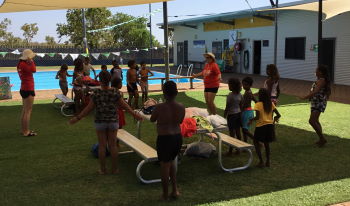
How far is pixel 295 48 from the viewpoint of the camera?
64.0ft

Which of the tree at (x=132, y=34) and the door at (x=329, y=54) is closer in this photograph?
the door at (x=329, y=54)

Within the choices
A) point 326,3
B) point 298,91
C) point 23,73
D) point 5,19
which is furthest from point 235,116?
point 5,19

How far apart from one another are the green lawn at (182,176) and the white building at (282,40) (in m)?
10.5

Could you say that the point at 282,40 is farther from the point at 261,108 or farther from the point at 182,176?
the point at 182,176

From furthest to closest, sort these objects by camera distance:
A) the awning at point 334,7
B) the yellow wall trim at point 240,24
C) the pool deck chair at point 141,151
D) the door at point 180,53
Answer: the door at point 180,53 < the yellow wall trim at point 240,24 < the awning at point 334,7 < the pool deck chair at point 141,151

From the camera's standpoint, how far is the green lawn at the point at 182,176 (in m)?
4.20

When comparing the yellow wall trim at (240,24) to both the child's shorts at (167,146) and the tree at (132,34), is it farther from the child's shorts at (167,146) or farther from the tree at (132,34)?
the tree at (132,34)

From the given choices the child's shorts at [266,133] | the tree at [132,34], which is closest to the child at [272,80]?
the child's shorts at [266,133]

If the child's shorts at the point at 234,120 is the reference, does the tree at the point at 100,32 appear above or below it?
above

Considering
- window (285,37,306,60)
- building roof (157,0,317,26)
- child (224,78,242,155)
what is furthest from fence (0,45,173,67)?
child (224,78,242,155)

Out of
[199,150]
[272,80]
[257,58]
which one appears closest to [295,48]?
[257,58]

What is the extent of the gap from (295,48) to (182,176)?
1639 cm

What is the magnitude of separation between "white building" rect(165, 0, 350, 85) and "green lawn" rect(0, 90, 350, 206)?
10.5 m

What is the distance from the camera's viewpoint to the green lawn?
13.8 feet
